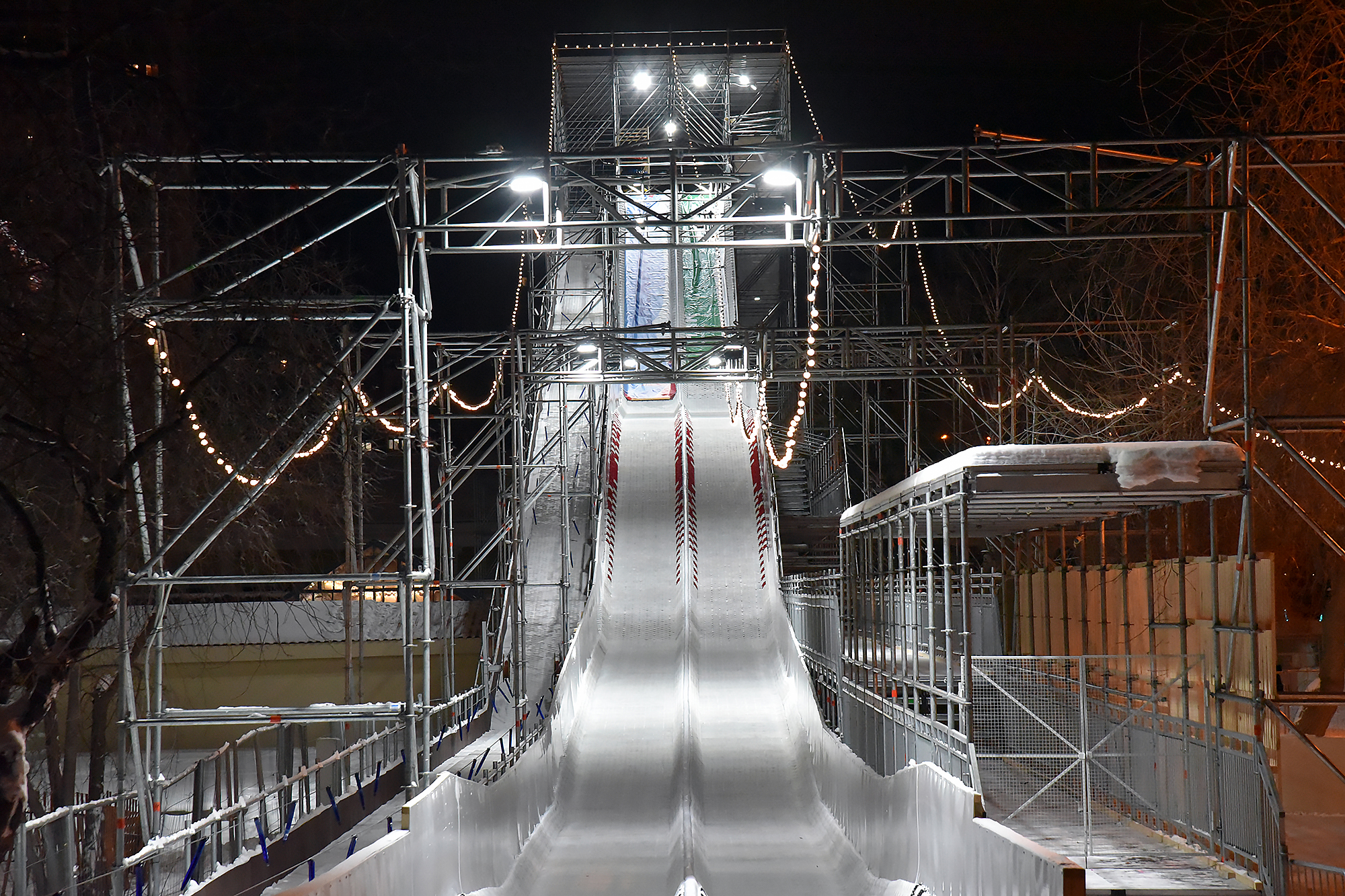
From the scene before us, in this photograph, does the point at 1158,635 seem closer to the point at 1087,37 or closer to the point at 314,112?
the point at 314,112

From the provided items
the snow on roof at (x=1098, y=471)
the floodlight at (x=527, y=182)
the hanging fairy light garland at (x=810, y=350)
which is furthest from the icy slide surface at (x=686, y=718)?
the floodlight at (x=527, y=182)

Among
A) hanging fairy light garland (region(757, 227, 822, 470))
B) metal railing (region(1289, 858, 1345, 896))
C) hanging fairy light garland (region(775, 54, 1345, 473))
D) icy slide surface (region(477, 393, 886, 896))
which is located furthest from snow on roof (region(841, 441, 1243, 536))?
icy slide surface (region(477, 393, 886, 896))

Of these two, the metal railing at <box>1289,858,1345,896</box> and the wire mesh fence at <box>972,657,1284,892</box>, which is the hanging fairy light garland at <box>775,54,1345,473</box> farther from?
the metal railing at <box>1289,858,1345,896</box>

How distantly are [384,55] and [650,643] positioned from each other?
14481 millimetres

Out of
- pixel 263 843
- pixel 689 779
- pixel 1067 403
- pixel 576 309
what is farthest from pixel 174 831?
pixel 576 309

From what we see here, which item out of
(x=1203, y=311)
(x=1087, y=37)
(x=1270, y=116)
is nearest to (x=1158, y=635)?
(x=1203, y=311)

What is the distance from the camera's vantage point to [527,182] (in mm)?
13859

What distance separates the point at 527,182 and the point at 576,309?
21942 mm

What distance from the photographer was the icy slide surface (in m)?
13.9

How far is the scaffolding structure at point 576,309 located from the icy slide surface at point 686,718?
118 cm

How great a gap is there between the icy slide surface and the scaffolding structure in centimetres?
118

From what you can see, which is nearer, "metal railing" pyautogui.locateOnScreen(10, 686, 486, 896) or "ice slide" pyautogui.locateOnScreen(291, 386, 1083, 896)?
"ice slide" pyautogui.locateOnScreen(291, 386, 1083, 896)

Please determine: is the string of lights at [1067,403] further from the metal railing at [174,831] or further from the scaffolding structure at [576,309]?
the metal railing at [174,831]

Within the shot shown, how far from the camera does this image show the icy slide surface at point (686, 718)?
13875 millimetres
